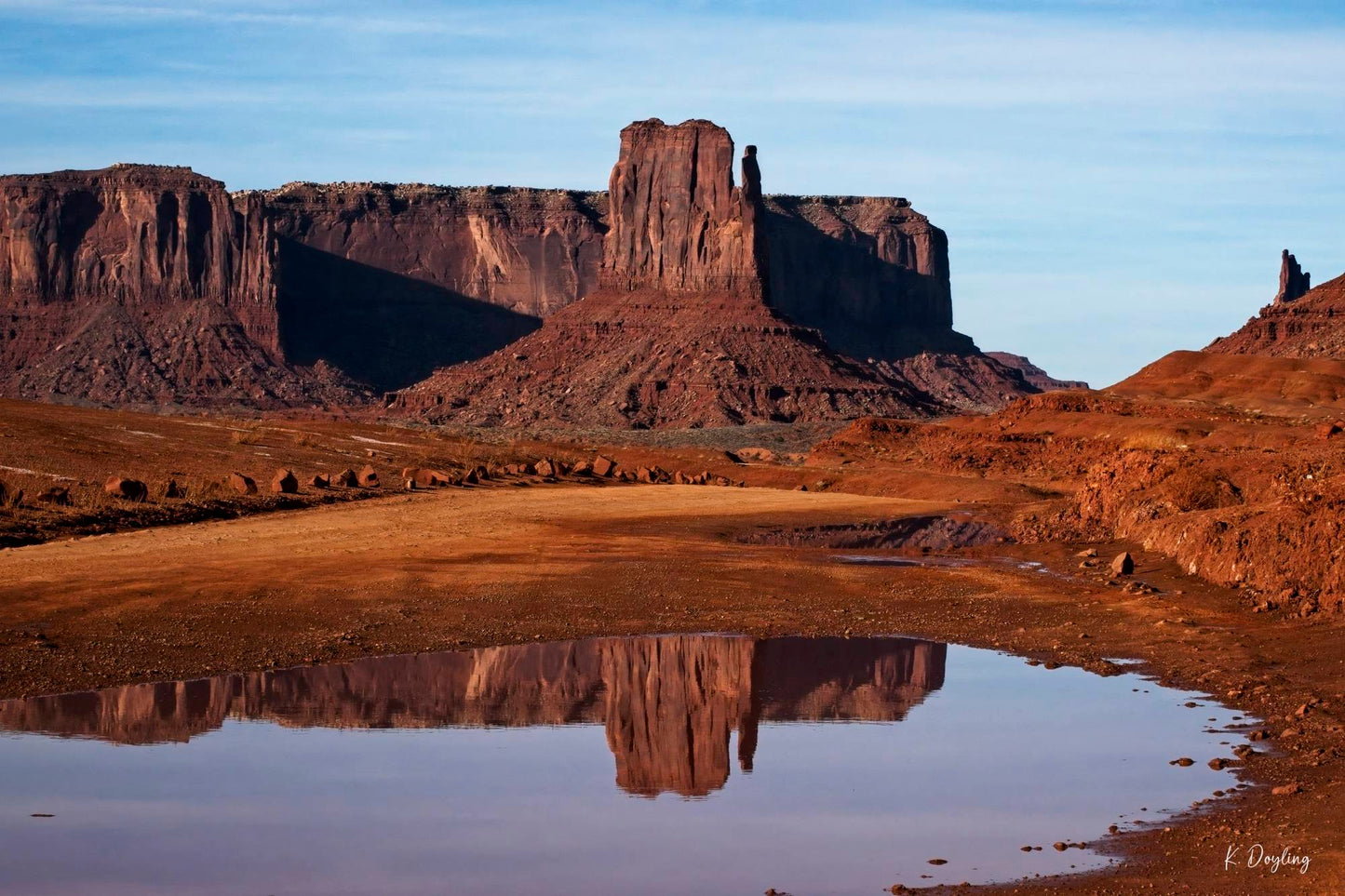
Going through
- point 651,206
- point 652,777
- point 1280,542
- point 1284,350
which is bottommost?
point 652,777

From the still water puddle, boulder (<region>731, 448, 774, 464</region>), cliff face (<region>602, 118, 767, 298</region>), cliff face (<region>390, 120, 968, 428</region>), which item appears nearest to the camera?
the still water puddle

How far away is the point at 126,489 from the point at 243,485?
3885mm

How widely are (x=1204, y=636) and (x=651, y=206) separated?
443ft

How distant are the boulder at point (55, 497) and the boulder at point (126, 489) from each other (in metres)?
0.77

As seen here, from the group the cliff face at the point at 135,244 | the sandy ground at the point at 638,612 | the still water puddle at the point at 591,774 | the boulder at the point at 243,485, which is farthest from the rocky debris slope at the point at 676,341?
the still water puddle at the point at 591,774

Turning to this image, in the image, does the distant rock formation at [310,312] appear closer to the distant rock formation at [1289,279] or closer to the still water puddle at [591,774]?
the distant rock formation at [1289,279]

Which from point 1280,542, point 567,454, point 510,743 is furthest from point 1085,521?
point 567,454

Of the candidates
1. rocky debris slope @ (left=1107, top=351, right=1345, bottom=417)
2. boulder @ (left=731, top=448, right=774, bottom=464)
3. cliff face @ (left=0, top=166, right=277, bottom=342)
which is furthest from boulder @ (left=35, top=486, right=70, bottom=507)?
cliff face @ (left=0, top=166, right=277, bottom=342)

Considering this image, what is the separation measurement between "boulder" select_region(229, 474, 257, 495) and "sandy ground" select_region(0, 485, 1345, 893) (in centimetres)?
130

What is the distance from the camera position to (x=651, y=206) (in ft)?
499

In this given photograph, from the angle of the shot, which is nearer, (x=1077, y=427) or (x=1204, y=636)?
(x=1204, y=636)

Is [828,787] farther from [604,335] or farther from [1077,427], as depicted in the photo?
[604,335]

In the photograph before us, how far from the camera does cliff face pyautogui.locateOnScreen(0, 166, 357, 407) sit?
16488cm

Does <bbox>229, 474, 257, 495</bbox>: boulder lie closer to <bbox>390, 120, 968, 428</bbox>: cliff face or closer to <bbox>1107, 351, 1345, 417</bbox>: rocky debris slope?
<bbox>1107, 351, 1345, 417</bbox>: rocky debris slope
